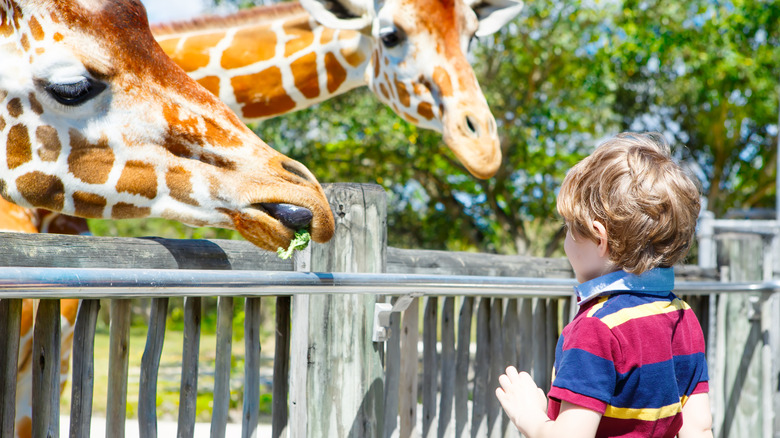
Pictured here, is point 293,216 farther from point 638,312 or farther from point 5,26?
point 5,26

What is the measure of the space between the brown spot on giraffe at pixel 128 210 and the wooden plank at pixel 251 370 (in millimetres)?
433

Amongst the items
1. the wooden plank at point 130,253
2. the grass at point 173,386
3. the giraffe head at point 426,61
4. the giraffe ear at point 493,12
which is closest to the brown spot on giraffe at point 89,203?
the wooden plank at point 130,253

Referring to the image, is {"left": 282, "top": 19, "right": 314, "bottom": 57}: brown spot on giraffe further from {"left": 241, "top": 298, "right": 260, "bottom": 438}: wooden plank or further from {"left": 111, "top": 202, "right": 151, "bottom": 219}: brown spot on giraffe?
{"left": 241, "top": 298, "right": 260, "bottom": 438}: wooden plank

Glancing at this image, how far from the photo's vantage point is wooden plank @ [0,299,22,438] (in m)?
1.55

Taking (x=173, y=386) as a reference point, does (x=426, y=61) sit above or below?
above

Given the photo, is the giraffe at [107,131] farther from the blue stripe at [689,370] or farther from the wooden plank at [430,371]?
the blue stripe at [689,370]

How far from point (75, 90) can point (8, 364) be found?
2.73 ft

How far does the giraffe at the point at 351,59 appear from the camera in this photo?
12.1ft

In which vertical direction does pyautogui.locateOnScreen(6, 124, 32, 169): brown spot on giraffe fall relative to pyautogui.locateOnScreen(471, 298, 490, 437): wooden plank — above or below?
above

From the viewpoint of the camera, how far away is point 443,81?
12.1ft

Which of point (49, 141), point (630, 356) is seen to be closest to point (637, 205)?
point (630, 356)

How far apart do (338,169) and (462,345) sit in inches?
308

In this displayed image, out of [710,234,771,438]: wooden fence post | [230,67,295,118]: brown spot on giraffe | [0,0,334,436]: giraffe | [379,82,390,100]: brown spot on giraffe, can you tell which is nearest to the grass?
[230,67,295,118]: brown spot on giraffe

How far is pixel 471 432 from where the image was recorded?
8.87 feet
